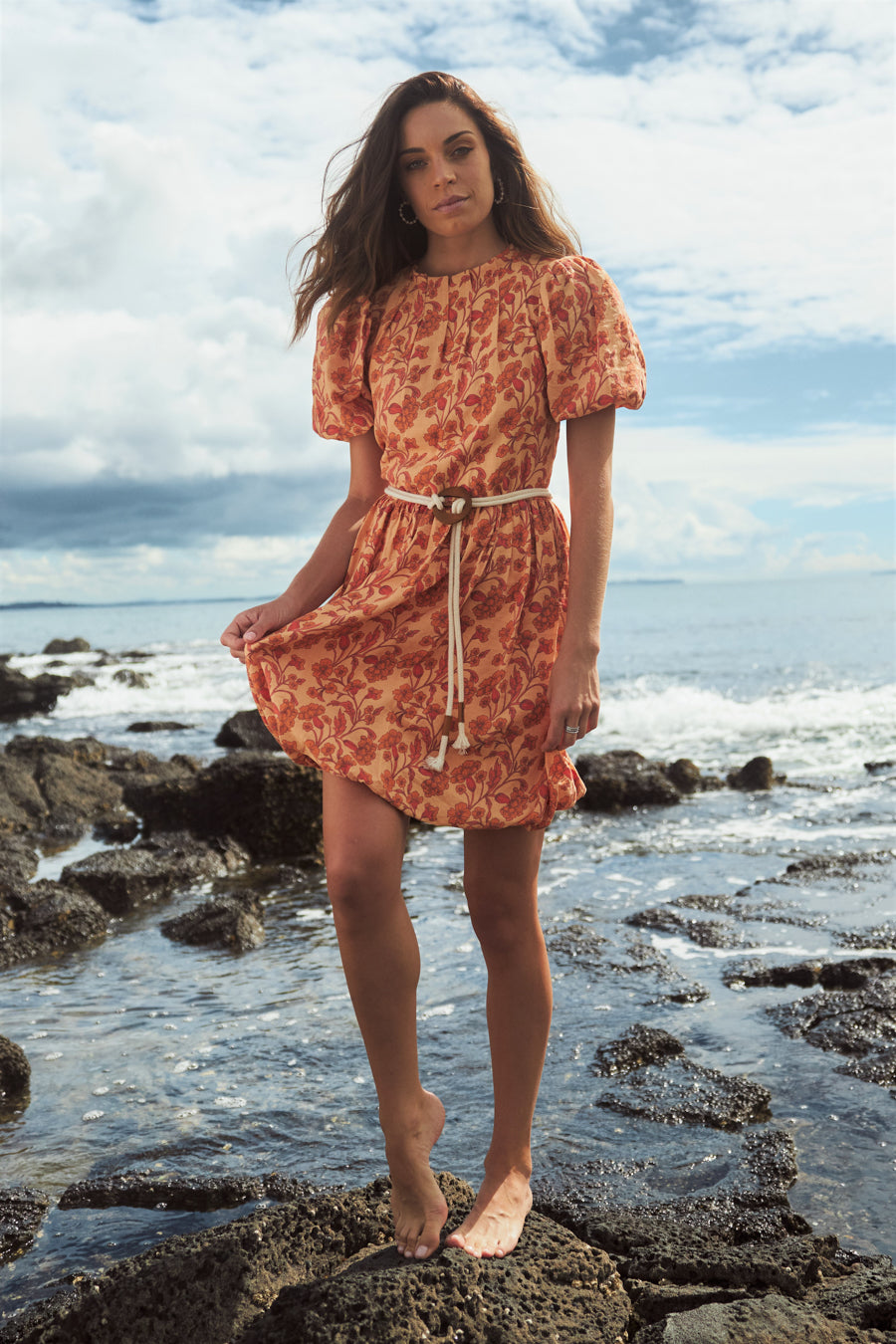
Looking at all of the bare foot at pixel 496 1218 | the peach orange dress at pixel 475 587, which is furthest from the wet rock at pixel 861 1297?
the peach orange dress at pixel 475 587

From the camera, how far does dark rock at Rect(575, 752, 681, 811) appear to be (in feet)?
33.2

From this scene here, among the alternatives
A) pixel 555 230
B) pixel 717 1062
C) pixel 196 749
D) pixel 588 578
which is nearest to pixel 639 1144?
pixel 717 1062

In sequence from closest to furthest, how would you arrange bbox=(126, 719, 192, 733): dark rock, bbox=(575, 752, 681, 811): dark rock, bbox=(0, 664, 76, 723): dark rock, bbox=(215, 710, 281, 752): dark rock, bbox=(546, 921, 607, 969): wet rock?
bbox=(546, 921, 607, 969): wet rock
bbox=(575, 752, 681, 811): dark rock
bbox=(215, 710, 281, 752): dark rock
bbox=(126, 719, 192, 733): dark rock
bbox=(0, 664, 76, 723): dark rock

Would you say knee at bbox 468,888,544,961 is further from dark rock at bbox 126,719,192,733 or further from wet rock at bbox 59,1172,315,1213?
dark rock at bbox 126,719,192,733

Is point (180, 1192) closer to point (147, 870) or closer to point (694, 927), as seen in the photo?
point (694, 927)

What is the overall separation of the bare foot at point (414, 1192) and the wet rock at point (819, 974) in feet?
8.85

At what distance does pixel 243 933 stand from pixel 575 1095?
2517mm

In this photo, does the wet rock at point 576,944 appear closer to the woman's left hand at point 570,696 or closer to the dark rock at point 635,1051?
the dark rock at point 635,1051

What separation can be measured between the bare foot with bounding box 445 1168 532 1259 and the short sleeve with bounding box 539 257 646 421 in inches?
71.4

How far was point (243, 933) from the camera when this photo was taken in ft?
19.2

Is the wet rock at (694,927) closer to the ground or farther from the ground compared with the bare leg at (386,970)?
closer to the ground

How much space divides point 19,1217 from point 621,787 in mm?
7601

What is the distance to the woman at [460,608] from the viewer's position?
249 cm

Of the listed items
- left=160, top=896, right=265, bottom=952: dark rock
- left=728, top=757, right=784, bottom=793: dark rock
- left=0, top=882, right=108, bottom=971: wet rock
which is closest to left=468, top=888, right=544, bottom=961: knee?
left=160, top=896, right=265, bottom=952: dark rock
